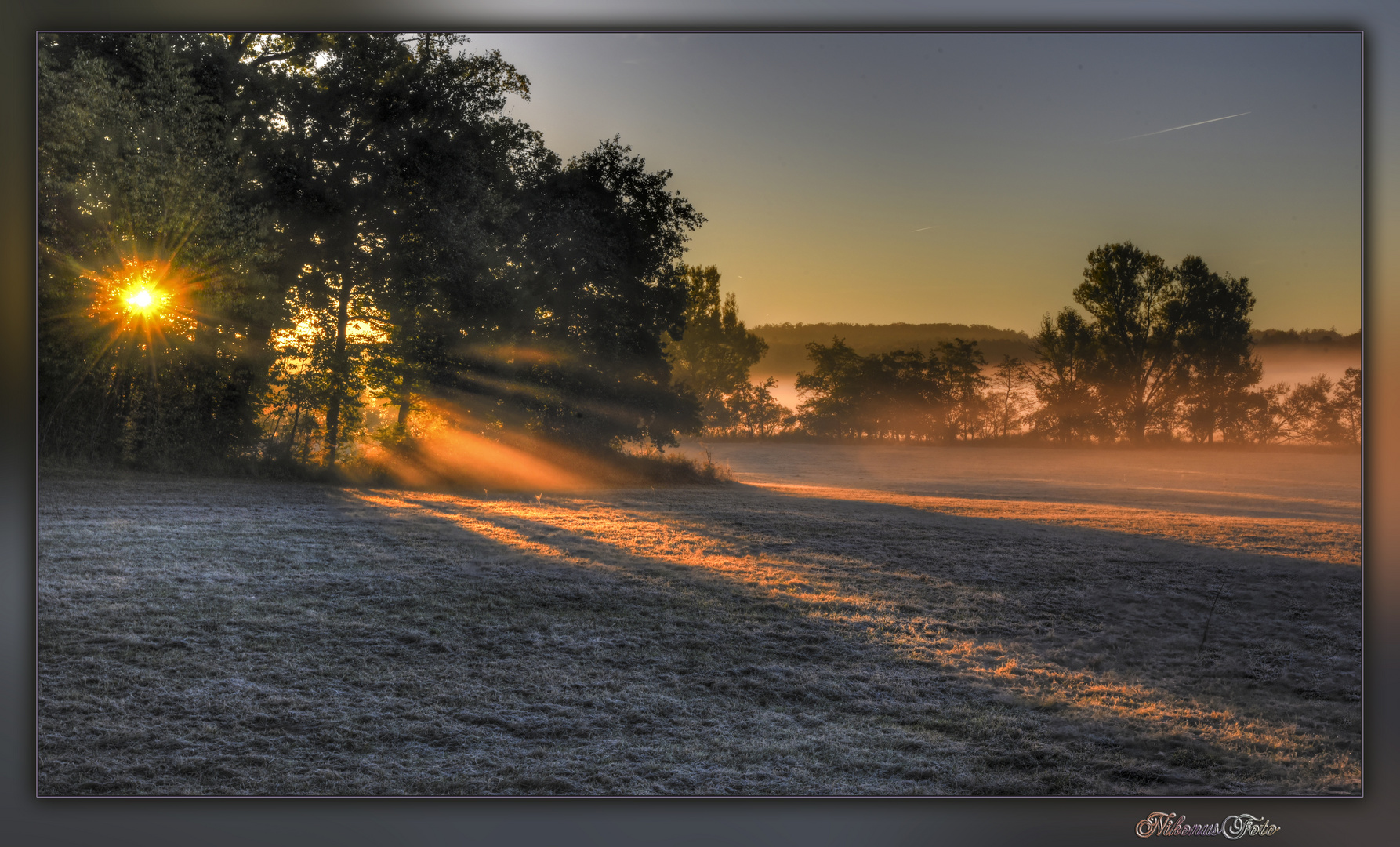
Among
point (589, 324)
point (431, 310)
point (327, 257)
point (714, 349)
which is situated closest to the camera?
point (714, 349)

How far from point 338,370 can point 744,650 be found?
6566 mm

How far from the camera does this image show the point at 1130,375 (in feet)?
14.8

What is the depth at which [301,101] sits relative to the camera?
695cm

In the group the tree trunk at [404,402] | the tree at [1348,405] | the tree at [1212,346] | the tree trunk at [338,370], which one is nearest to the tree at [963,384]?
the tree at [1212,346]

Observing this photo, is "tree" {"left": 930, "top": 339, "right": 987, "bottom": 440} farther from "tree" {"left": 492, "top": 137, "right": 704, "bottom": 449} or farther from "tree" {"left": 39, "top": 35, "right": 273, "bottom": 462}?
"tree" {"left": 39, "top": 35, "right": 273, "bottom": 462}

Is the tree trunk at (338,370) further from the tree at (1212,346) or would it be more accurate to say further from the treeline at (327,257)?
the tree at (1212,346)

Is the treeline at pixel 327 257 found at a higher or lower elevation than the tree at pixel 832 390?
higher

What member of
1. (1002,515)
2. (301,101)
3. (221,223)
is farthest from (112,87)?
(1002,515)

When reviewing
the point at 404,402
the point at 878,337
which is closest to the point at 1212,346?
the point at 878,337

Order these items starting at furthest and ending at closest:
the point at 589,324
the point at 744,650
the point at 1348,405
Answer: the point at 589,324 < the point at 744,650 < the point at 1348,405

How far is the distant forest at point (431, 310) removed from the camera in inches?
166

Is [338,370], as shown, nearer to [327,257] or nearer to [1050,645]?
[327,257]

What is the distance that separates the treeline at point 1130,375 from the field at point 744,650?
0.74ft

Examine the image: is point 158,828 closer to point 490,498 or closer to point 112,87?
point 112,87
